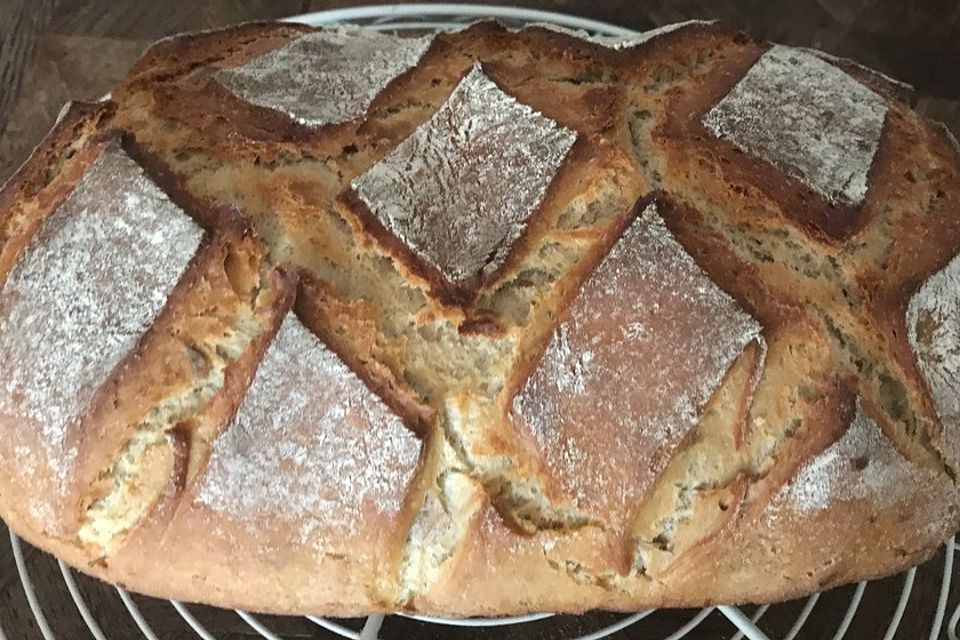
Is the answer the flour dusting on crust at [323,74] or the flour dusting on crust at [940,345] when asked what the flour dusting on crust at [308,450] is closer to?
the flour dusting on crust at [323,74]

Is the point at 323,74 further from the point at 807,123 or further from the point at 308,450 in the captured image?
the point at 807,123

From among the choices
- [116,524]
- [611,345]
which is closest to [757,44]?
[611,345]

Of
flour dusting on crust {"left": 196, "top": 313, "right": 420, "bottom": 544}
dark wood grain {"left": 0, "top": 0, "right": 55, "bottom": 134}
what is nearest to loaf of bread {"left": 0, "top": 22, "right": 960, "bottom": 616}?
flour dusting on crust {"left": 196, "top": 313, "right": 420, "bottom": 544}

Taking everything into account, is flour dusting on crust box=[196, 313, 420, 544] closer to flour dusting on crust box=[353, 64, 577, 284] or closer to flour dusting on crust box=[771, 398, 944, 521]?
flour dusting on crust box=[353, 64, 577, 284]

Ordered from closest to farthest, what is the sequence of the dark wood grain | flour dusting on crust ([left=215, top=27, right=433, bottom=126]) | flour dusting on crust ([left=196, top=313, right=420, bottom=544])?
flour dusting on crust ([left=196, top=313, right=420, bottom=544]) → flour dusting on crust ([left=215, top=27, right=433, bottom=126]) → the dark wood grain

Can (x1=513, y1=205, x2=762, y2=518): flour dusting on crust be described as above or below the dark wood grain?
above

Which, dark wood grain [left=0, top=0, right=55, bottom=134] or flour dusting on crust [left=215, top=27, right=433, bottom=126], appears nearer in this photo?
flour dusting on crust [left=215, top=27, right=433, bottom=126]

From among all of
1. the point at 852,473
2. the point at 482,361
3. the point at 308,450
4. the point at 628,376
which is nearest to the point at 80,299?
the point at 308,450

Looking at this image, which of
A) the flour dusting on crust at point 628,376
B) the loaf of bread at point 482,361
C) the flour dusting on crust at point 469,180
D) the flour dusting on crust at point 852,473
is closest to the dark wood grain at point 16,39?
the loaf of bread at point 482,361
